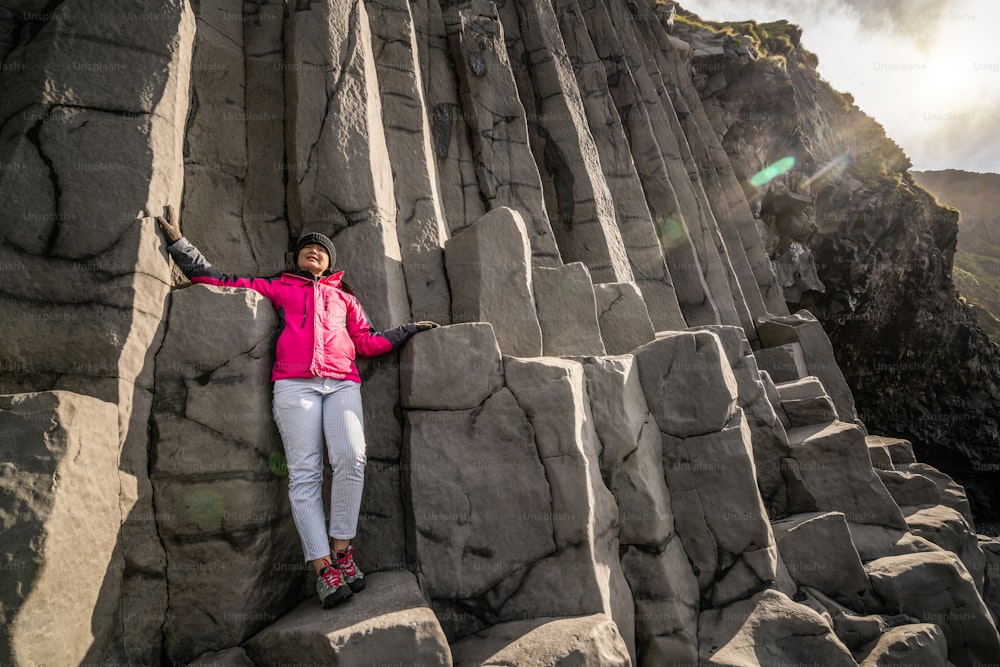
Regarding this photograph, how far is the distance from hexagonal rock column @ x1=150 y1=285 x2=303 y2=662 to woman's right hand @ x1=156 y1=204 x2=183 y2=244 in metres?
0.40

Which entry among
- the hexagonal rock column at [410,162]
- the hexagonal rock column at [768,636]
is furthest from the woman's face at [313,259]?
the hexagonal rock column at [768,636]

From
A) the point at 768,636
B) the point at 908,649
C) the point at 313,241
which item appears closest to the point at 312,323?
the point at 313,241

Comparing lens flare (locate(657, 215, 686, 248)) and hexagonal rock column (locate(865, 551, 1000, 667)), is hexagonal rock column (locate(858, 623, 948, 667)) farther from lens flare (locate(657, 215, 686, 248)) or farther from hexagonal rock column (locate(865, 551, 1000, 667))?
lens flare (locate(657, 215, 686, 248))

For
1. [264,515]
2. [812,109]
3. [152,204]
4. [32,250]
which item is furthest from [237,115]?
[812,109]

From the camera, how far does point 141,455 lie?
3064mm

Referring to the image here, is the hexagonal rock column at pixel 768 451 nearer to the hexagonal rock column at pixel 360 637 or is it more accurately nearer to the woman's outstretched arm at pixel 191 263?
the hexagonal rock column at pixel 360 637

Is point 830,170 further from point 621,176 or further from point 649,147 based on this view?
point 621,176

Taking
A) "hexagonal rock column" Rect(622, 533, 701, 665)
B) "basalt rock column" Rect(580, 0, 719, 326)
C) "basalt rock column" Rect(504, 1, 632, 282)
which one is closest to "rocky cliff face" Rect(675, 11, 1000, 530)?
"basalt rock column" Rect(580, 0, 719, 326)

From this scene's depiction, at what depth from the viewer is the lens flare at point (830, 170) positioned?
13658 mm

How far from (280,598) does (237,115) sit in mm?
4277

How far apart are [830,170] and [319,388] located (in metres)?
16.4

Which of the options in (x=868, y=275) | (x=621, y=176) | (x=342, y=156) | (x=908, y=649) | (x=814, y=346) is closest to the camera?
(x=908, y=649)

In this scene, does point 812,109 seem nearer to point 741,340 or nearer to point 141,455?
point 741,340

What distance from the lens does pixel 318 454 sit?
3.11m
